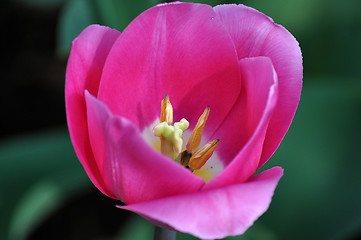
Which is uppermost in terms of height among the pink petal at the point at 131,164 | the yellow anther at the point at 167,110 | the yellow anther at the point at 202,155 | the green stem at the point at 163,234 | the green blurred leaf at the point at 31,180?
the pink petal at the point at 131,164

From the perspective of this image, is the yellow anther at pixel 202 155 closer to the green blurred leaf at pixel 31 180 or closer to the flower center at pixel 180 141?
the flower center at pixel 180 141

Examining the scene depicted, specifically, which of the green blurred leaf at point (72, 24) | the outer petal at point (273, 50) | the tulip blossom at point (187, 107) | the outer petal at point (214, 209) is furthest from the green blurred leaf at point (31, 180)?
the outer petal at point (214, 209)

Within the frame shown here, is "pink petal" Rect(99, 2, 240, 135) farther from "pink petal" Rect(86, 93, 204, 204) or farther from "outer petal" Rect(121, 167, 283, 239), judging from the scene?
"outer petal" Rect(121, 167, 283, 239)

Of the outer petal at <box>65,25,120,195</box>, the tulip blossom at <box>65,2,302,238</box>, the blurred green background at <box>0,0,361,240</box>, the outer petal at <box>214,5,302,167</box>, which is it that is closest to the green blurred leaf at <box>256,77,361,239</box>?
the blurred green background at <box>0,0,361,240</box>

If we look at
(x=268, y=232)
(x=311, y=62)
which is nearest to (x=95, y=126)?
(x=268, y=232)

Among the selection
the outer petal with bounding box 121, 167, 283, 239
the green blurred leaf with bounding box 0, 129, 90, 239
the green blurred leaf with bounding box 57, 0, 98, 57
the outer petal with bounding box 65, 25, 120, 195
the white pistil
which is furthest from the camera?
the green blurred leaf with bounding box 57, 0, 98, 57

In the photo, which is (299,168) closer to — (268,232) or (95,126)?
(268,232)
